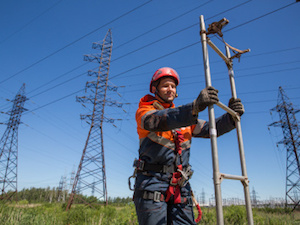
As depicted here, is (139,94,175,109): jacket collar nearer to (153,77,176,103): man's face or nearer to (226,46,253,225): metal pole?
(153,77,176,103): man's face

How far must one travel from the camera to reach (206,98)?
1.92m

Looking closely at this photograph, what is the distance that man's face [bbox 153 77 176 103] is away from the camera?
271 cm

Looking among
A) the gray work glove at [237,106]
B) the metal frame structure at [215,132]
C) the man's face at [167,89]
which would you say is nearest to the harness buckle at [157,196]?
the metal frame structure at [215,132]

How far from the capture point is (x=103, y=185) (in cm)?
2028

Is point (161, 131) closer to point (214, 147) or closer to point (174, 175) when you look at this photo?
point (174, 175)

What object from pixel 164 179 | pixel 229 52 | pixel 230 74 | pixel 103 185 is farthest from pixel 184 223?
pixel 103 185

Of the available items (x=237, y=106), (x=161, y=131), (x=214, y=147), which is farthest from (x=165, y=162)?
(x=237, y=106)

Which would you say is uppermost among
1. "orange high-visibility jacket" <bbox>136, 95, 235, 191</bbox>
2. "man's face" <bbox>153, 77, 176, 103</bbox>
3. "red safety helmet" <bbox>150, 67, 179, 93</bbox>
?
"red safety helmet" <bbox>150, 67, 179, 93</bbox>

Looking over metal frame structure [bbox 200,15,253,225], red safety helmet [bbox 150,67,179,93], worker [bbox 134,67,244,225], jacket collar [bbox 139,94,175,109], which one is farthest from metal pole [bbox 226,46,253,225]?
jacket collar [bbox 139,94,175,109]

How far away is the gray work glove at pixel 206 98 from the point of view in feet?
6.31

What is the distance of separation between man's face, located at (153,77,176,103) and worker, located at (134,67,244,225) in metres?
0.27

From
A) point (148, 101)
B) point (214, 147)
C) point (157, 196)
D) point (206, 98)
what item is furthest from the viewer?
point (148, 101)

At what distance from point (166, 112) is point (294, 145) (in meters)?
34.9

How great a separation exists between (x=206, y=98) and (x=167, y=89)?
0.85 meters
